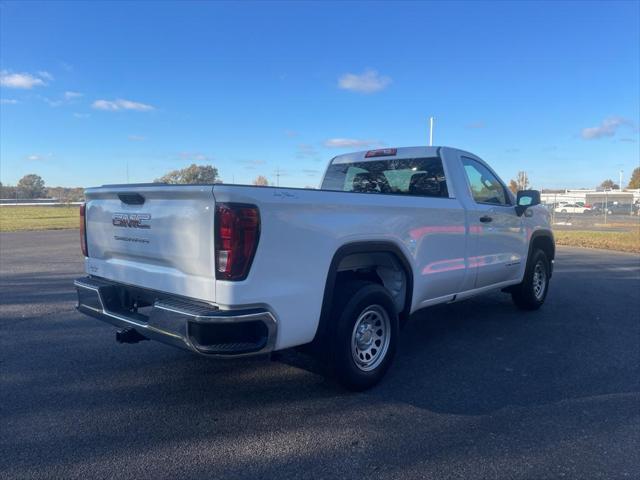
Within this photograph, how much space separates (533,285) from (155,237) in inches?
209

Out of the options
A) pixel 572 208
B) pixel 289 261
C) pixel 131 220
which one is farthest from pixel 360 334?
pixel 572 208

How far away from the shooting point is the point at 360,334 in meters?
4.02

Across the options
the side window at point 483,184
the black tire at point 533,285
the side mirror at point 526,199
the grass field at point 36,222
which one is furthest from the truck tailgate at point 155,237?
the grass field at point 36,222

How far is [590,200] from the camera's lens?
2436 inches

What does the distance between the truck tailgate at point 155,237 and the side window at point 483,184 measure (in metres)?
3.38

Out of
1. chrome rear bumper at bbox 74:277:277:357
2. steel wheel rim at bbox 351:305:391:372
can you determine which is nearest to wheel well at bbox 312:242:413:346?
steel wheel rim at bbox 351:305:391:372

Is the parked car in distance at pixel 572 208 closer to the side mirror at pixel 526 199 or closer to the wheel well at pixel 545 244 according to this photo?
the wheel well at pixel 545 244

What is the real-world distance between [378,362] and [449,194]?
6.61 ft

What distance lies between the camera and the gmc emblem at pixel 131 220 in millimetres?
3535

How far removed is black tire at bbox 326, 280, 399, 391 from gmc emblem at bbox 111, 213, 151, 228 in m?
1.55

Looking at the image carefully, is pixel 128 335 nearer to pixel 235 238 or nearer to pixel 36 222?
pixel 235 238

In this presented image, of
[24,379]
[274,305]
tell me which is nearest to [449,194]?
[274,305]

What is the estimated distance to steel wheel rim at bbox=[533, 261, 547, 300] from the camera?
6.87 meters

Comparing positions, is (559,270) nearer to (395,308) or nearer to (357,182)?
(357,182)
